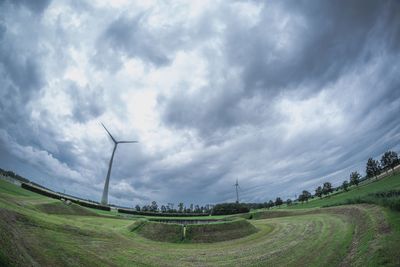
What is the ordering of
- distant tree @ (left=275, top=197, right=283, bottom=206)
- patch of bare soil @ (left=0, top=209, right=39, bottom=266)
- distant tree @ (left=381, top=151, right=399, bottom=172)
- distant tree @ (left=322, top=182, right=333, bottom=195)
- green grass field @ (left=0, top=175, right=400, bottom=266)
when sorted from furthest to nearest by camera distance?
distant tree @ (left=275, top=197, right=283, bottom=206) < distant tree @ (left=322, top=182, right=333, bottom=195) < distant tree @ (left=381, top=151, right=399, bottom=172) < green grass field @ (left=0, top=175, right=400, bottom=266) < patch of bare soil @ (left=0, top=209, right=39, bottom=266)

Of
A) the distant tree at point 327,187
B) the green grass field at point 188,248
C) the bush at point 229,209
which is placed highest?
the distant tree at point 327,187

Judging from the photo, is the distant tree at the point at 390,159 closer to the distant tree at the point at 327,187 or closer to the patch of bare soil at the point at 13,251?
the distant tree at the point at 327,187

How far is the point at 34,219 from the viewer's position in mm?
26531

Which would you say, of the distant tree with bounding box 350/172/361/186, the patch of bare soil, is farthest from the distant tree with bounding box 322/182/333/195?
the patch of bare soil

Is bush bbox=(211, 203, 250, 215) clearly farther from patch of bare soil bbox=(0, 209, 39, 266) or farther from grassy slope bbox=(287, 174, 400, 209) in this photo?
patch of bare soil bbox=(0, 209, 39, 266)

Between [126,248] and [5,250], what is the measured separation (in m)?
17.7

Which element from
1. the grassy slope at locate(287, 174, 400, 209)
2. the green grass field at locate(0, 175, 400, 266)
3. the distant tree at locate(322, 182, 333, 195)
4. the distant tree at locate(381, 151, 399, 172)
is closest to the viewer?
the green grass field at locate(0, 175, 400, 266)

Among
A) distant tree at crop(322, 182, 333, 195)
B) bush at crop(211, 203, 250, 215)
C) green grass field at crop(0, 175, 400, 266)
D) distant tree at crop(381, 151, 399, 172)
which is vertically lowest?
green grass field at crop(0, 175, 400, 266)

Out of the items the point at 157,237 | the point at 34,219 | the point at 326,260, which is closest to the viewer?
the point at 326,260

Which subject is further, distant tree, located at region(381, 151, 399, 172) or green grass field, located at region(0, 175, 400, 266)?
distant tree, located at region(381, 151, 399, 172)

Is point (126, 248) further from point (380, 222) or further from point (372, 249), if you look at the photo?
point (380, 222)

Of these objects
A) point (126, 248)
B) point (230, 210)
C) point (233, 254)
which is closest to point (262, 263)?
point (233, 254)

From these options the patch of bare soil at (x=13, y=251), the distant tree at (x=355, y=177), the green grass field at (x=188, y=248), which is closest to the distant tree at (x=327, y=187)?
the distant tree at (x=355, y=177)

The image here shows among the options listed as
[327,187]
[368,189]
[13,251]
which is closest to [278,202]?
[327,187]
